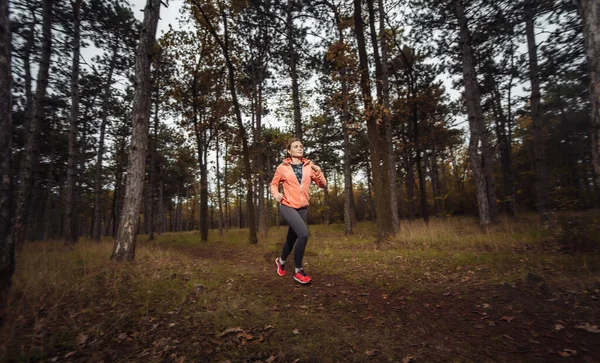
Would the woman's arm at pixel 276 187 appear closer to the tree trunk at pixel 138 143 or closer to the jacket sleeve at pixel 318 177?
the jacket sleeve at pixel 318 177

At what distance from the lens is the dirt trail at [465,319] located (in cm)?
222

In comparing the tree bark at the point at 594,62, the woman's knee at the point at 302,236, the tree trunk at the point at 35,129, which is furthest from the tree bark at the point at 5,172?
the tree bark at the point at 594,62

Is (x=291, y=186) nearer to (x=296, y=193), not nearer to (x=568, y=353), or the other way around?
(x=296, y=193)

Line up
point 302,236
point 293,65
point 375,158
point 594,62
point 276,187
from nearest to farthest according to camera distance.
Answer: point 594,62, point 302,236, point 276,187, point 375,158, point 293,65

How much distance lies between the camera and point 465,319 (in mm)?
2889

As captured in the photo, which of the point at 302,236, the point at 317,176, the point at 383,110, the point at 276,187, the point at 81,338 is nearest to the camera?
the point at 81,338

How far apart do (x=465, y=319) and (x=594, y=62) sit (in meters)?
4.45

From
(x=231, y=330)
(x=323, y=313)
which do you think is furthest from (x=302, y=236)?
(x=231, y=330)

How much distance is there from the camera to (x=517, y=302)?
3.16m

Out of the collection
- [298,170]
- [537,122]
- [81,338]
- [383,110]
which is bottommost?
[81,338]

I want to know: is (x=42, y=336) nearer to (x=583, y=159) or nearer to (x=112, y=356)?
(x=112, y=356)

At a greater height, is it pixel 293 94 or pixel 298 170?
pixel 293 94

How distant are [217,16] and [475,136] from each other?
12.3 meters

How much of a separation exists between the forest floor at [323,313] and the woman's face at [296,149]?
2.48m
